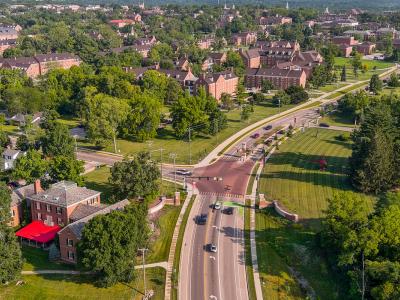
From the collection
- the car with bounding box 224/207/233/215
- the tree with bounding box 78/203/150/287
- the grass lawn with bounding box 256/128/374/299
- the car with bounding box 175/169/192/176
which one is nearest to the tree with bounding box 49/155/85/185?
the tree with bounding box 78/203/150/287

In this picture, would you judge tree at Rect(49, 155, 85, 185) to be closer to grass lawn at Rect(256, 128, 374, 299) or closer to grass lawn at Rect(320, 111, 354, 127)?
grass lawn at Rect(256, 128, 374, 299)

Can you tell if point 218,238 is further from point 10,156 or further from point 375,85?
point 375,85

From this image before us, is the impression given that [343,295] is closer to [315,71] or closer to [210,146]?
[210,146]

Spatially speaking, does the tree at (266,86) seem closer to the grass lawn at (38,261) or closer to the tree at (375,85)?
the tree at (375,85)

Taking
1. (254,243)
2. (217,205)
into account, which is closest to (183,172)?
(217,205)

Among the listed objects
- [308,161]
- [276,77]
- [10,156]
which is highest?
[276,77]

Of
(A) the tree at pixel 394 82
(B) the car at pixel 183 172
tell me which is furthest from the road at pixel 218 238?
(A) the tree at pixel 394 82

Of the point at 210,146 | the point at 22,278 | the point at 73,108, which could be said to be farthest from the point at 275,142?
the point at 22,278
